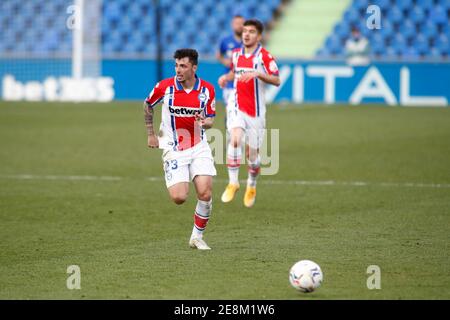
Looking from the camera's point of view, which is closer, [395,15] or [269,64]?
[269,64]

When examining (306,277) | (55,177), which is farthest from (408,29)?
(306,277)

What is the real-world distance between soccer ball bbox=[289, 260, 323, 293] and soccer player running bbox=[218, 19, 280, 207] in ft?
16.0

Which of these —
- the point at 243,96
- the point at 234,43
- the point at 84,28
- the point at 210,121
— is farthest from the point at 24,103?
the point at 210,121

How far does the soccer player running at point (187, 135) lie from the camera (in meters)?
8.84

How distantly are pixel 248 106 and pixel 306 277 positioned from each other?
221 inches

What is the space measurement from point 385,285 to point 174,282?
1.61 m

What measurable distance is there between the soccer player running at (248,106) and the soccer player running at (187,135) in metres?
2.81

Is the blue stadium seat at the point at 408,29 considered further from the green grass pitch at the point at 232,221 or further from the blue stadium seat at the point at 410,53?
the green grass pitch at the point at 232,221

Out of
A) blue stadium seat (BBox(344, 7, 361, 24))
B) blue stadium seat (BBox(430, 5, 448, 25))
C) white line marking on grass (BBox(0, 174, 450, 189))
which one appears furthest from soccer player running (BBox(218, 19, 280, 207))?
blue stadium seat (BBox(344, 7, 361, 24))

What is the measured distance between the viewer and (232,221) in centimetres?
1055

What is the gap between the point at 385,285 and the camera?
7.18m

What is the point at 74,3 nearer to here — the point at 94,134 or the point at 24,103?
the point at 24,103

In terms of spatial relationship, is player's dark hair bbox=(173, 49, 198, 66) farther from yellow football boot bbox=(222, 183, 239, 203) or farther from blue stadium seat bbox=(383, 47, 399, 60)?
blue stadium seat bbox=(383, 47, 399, 60)

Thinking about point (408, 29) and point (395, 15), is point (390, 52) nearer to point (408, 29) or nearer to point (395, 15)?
point (408, 29)
